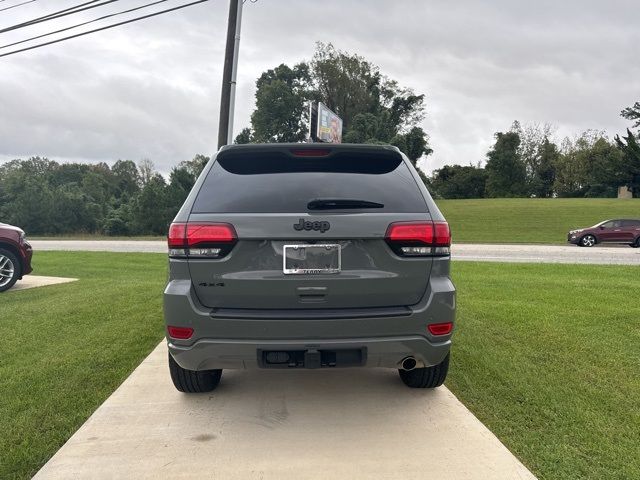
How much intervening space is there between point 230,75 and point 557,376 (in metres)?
9.34

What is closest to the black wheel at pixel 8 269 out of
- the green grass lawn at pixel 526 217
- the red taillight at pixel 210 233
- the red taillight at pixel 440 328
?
the red taillight at pixel 210 233

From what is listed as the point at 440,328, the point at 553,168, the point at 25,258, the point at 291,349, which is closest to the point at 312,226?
the point at 291,349

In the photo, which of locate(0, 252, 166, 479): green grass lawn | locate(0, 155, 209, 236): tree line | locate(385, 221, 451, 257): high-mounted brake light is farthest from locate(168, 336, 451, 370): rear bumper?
locate(0, 155, 209, 236): tree line

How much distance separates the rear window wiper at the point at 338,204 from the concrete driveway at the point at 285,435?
1.41 metres

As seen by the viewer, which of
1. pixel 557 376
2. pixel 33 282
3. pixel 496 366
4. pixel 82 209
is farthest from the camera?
pixel 82 209

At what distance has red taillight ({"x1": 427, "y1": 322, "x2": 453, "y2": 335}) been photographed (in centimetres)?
292

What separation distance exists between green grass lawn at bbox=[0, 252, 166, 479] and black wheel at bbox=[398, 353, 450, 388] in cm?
231

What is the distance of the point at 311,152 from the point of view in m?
3.30

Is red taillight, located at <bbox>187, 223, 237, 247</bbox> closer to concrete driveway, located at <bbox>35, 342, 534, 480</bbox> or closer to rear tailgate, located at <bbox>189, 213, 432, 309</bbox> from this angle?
rear tailgate, located at <bbox>189, 213, 432, 309</bbox>

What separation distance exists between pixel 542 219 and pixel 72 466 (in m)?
35.3

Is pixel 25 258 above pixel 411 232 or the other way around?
the other way around

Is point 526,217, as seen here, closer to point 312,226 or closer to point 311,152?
point 311,152

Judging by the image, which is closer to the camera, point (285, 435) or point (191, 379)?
point (285, 435)

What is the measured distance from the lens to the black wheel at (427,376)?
3596 millimetres
